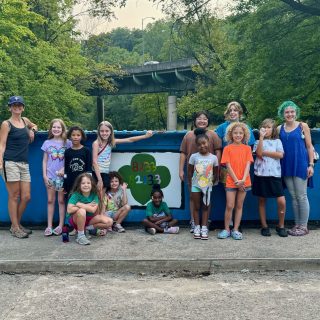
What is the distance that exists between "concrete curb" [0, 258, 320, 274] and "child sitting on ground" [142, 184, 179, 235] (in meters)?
1.25

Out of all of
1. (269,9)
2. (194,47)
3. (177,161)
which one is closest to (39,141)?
(177,161)

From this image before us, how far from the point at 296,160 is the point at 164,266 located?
2.33m

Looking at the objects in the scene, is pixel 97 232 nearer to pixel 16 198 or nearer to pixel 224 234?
pixel 16 198

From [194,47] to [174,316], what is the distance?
29.3 meters

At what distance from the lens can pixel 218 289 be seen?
4414mm

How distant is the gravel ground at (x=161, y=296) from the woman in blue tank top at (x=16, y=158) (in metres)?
1.43

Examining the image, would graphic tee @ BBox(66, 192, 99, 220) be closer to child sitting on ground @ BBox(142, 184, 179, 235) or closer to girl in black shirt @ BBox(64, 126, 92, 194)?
girl in black shirt @ BBox(64, 126, 92, 194)

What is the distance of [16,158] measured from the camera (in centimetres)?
595

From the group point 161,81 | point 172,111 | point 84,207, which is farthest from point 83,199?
point 172,111

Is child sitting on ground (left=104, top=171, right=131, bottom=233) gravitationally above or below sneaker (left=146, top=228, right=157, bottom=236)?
above

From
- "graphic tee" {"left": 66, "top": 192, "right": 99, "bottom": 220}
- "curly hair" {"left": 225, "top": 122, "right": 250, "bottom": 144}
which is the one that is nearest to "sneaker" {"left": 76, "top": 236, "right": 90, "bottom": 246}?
"graphic tee" {"left": 66, "top": 192, "right": 99, "bottom": 220}

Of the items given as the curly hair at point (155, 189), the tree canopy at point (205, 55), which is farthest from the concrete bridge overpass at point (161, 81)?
the curly hair at point (155, 189)

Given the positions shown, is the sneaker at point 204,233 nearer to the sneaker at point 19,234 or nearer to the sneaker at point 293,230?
the sneaker at point 293,230

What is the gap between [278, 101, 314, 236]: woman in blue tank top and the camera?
5.93 m
